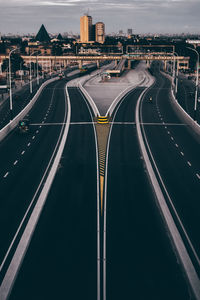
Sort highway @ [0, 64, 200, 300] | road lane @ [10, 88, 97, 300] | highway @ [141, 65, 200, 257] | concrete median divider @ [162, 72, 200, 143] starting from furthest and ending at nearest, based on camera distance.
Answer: concrete median divider @ [162, 72, 200, 143]
highway @ [141, 65, 200, 257]
highway @ [0, 64, 200, 300]
road lane @ [10, 88, 97, 300]

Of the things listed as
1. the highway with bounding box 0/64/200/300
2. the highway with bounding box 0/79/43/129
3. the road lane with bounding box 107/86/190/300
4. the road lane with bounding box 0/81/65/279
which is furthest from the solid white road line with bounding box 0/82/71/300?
the highway with bounding box 0/79/43/129

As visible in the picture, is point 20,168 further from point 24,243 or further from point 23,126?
point 23,126

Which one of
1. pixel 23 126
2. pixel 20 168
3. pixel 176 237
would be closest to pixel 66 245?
pixel 176 237

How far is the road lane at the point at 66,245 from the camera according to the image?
16656 millimetres

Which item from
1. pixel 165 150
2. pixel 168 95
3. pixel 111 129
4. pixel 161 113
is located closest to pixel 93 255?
pixel 165 150

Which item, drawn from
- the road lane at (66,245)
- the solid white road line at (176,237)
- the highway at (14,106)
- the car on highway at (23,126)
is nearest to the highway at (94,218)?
the road lane at (66,245)

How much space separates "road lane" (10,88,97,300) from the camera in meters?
16.7

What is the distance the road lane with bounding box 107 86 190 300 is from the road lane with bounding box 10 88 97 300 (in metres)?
1.04

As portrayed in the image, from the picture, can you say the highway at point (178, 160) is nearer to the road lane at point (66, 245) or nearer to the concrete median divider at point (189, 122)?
the concrete median divider at point (189, 122)

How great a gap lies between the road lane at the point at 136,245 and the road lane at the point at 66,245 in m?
1.04

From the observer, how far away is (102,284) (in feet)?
55.4

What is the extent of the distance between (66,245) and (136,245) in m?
3.63

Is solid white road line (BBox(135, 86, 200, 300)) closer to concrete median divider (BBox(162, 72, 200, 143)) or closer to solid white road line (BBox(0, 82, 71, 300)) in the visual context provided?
solid white road line (BBox(0, 82, 71, 300))

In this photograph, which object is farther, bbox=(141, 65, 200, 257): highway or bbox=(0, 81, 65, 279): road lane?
bbox=(141, 65, 200, 257): highway
